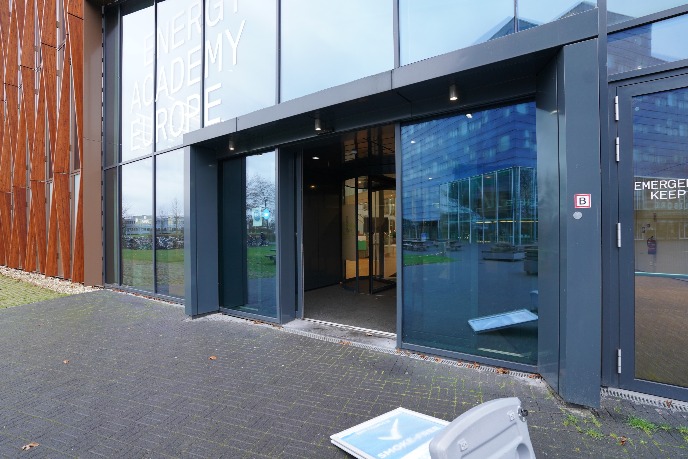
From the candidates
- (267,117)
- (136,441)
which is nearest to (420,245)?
(267,117)

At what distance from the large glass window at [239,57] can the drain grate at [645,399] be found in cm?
647

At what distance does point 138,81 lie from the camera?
9.98 metres

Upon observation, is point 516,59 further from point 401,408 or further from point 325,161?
point 325,161

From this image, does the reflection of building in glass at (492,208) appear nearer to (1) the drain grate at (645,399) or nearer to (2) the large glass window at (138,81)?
(1) the drain grate at (645,399)

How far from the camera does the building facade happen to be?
3.56 meters

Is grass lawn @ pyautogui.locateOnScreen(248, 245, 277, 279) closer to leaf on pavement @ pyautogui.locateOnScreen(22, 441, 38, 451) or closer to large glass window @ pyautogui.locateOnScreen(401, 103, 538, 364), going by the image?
large glass window @ pyautogui.locateOnScreen(401, 103, 538, 364)

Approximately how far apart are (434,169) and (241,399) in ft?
12.2

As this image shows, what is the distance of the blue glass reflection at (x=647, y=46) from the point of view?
3.54 metres

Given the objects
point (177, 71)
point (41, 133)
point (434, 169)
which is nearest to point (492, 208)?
point (434, 169)

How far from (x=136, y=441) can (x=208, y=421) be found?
579 millimetres

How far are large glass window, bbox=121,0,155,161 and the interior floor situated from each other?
19.8ft

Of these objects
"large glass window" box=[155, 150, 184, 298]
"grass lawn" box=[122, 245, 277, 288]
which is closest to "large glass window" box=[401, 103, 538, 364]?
"grass lawn" box=[122, 245, 277, 288]

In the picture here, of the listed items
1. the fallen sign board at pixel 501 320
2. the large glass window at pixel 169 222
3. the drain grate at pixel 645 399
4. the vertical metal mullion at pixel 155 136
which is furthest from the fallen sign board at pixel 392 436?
the vertical metal mullion at pixel 155 136

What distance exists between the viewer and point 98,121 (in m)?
10.8
